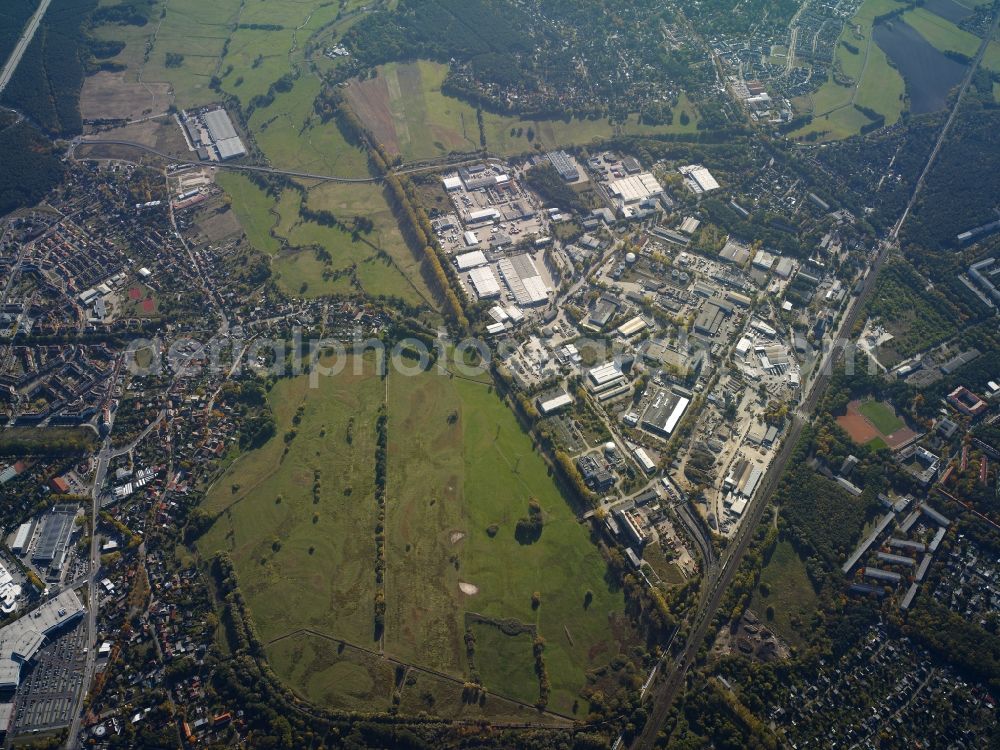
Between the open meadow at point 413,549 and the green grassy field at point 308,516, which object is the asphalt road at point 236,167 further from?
the open meadow at point 413,549

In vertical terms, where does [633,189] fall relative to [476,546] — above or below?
above

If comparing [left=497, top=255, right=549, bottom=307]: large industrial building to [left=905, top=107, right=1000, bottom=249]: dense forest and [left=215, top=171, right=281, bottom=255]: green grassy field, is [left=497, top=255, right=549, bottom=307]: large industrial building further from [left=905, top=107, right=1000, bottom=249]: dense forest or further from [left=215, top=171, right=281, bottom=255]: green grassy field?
[left=905, top=107, right=1000, bottom=249]: dense forest

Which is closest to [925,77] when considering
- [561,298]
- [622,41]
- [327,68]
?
[622,41]

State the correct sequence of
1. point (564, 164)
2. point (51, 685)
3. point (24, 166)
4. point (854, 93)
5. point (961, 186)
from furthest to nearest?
point (854, 93)
point (564, 164)
point (961, 186)
point (24, 166)
point (51, 685)

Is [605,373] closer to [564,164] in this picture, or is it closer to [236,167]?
[564,164]

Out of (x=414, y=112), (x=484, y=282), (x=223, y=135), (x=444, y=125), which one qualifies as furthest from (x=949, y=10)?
(x=223, y=135)

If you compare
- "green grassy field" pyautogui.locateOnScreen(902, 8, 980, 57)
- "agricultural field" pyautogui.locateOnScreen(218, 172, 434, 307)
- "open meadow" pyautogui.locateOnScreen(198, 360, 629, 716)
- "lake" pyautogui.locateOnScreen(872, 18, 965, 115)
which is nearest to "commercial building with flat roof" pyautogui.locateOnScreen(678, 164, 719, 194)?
"lake" pyautogui.locateOnScreen(872, 18, 965, 115)

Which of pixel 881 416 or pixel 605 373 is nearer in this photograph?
pixel 881 416

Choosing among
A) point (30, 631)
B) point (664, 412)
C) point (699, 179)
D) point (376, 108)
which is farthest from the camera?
point (376, 108)
